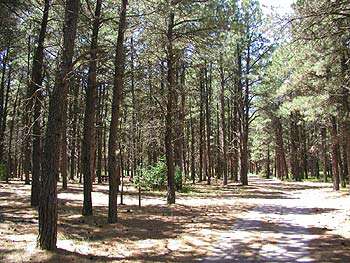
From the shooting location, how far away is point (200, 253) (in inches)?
332

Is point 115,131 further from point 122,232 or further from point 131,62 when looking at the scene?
point 131,62

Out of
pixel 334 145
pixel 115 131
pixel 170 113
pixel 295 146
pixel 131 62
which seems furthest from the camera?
pixel 295 146

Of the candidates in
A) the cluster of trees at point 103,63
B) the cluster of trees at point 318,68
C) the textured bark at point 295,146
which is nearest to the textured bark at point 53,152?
the cluster of trees at point 103,63

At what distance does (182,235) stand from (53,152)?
14.1 feet

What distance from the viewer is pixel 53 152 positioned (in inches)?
320

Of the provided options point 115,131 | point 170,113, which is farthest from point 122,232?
point 170,113

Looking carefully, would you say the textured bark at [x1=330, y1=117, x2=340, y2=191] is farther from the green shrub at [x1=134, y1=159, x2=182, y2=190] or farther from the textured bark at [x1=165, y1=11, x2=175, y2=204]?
the textured bark at [x1=165, y1=11, x2=175, y2=204]

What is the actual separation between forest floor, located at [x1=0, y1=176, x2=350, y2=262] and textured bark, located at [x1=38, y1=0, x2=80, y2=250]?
0.46 metres

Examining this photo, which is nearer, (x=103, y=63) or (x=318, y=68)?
(x=103, y=63)

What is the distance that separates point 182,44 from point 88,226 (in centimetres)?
961

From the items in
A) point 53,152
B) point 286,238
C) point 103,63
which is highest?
point 103,63

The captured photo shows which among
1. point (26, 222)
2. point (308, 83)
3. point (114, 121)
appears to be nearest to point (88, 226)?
point (26, 222)

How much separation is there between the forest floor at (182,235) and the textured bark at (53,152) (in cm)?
46

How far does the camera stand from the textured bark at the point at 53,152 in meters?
7.99
